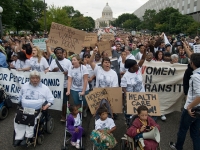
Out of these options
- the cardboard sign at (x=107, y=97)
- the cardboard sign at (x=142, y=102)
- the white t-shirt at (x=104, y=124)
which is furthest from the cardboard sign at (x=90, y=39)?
the white t-shirt at (x=104, y=124)

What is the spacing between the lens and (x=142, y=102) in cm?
399

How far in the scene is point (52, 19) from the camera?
111 feet

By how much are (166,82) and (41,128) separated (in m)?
3.51

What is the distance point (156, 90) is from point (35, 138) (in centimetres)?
346

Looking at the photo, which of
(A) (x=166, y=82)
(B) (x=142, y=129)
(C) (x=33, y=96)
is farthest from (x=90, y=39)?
(B) (x=142, y=129)

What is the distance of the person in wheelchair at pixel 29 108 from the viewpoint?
153 inches

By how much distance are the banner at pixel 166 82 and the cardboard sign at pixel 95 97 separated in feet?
6.21

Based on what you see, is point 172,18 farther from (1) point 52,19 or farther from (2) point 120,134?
(2) point 120,134

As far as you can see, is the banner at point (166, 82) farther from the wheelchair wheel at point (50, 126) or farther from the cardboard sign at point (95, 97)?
the wheelchair wheel at point (50, 126)

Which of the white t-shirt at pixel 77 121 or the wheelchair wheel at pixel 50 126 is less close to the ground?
the white t-shirt at pixel 77 121

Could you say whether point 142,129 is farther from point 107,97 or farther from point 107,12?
point 107,12

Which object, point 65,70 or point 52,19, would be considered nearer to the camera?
point 65,70

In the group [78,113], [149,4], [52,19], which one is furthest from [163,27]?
[78,113]

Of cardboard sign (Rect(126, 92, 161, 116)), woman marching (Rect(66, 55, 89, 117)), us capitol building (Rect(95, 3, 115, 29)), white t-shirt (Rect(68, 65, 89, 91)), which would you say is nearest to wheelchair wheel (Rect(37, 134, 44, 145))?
woman marching (Rect(66, 55, 89, 117))
